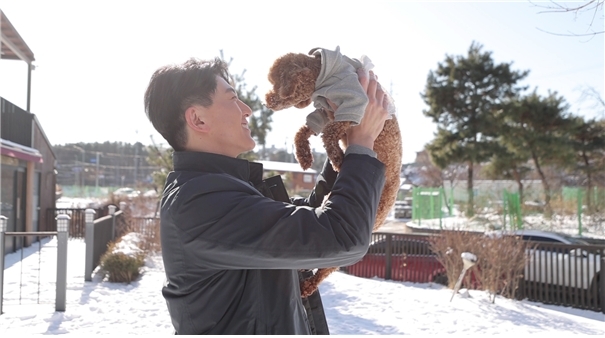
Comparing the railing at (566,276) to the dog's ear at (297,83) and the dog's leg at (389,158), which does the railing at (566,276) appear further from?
the dog's ear at (297,83)

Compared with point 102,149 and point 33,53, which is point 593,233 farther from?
point 102,149

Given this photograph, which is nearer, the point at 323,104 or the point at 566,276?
the point at 323,104

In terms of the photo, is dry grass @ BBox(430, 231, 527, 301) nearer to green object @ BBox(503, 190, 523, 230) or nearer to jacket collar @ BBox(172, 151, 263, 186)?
jacket collar @ BBox(172, 151, 263, 186)

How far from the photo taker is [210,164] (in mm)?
1399

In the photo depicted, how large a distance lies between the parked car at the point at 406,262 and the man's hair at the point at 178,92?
9.99 m

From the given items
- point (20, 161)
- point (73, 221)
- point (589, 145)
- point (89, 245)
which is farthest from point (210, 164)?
point (589, 145)

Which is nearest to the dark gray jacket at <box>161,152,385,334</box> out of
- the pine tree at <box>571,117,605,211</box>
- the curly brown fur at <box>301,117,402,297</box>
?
the curly brown fur at <box>301,117,402,297</box>

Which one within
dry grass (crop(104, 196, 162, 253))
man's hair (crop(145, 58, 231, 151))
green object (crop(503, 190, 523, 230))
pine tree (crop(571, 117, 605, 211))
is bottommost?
dry grass (crop(104, 196, 162, 253))

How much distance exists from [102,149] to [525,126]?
4204 centimetres

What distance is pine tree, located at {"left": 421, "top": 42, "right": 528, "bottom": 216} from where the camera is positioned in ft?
74.6

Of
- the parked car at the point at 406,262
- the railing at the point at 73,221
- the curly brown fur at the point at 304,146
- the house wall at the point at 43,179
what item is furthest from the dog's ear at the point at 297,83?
the railing at the point at 73,221

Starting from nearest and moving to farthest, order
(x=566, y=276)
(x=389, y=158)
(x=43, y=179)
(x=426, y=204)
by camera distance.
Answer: (x=389, y=158) → (x=566, y=276) → (x=43, y=179) → (x=426, y=204)

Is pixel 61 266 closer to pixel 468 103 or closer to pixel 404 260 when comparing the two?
pixel 404 260

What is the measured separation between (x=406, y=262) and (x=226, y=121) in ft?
33.7
